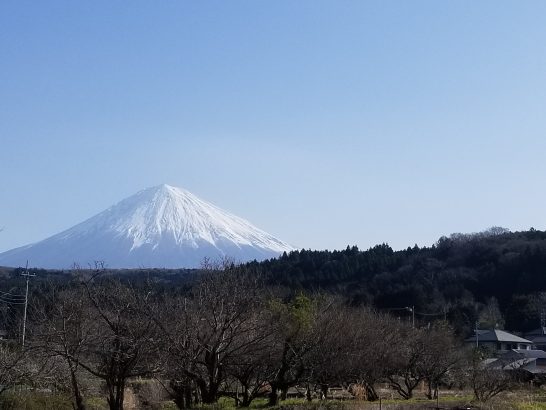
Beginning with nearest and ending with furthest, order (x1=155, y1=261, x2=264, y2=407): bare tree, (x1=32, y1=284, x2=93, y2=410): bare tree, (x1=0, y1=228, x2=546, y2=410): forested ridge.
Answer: (x1=32, y1=284, x2=93, y2=410): bare tree → (x1=0, y1=228, x2=546, y2=410): forested ridge → (x1=155, y1=261, x2=264, y2=407): bare tree

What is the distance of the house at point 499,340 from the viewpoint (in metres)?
53.4

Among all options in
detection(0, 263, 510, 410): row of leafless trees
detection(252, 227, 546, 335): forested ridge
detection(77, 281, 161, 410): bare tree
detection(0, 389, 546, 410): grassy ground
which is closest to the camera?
detection(77, 281, 161, 410): bare tree

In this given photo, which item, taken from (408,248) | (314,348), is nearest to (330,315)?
(314,348)

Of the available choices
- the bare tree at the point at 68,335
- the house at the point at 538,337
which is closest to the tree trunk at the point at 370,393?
the bare tree at the point at 68,335

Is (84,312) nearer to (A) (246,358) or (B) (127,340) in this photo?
(B) (127,340)

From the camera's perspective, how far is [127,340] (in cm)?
1753

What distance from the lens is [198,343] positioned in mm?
19781

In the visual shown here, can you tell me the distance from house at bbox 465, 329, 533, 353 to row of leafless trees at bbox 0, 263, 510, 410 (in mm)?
26844

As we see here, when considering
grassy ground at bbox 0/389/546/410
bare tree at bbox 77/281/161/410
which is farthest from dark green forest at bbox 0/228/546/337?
bare tree at bbox 77/281/161/410

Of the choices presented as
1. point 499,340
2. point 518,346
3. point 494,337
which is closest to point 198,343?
point 494,337

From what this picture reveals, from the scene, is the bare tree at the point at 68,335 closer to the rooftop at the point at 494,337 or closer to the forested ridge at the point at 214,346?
the forested ridge at the point at 214,346

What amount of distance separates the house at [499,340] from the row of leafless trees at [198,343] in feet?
88.1

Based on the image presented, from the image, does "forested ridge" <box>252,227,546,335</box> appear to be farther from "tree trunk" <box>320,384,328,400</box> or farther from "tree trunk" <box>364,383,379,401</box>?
"tree trunk" <box>320,384,328,400</box>

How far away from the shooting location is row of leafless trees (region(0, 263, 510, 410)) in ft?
58.9
